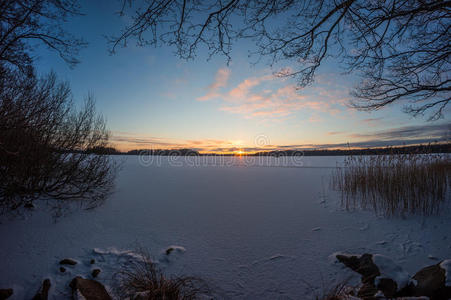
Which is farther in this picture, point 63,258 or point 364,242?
point 364,242

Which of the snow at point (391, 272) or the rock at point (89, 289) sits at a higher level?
the snow at point (391, 272)

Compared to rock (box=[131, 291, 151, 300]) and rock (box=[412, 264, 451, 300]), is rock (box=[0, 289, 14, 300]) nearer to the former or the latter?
rock (box=[131, 291, 151, 300])

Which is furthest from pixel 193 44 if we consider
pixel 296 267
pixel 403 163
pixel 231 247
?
pixel 403 163

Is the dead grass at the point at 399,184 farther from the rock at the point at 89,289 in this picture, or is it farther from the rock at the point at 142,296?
the rock at the point at 89,289

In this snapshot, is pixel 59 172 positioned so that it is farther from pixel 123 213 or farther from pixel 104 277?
pixel 104 277

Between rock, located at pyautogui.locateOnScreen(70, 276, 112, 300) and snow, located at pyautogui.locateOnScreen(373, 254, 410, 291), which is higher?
snow, located at pyautogui.locateOnScreen(373, 254, 410, 291)

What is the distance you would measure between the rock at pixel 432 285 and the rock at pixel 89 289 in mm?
2852

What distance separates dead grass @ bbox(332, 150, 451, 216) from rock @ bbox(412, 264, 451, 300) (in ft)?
8.16

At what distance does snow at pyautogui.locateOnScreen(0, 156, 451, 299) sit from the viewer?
2.14m

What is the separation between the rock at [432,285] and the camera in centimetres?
162

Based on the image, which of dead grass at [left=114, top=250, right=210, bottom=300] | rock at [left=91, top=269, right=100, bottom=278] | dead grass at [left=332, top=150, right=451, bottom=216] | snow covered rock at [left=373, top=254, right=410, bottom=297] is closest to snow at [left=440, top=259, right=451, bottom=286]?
snow covered rock at [left=373, top=254, right=410, bottom=297]

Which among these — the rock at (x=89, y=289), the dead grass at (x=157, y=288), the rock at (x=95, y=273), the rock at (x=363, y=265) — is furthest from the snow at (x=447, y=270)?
the rock at (x=95, y=273)

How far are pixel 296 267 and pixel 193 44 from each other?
118 inches

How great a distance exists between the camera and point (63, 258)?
8.30 ft
